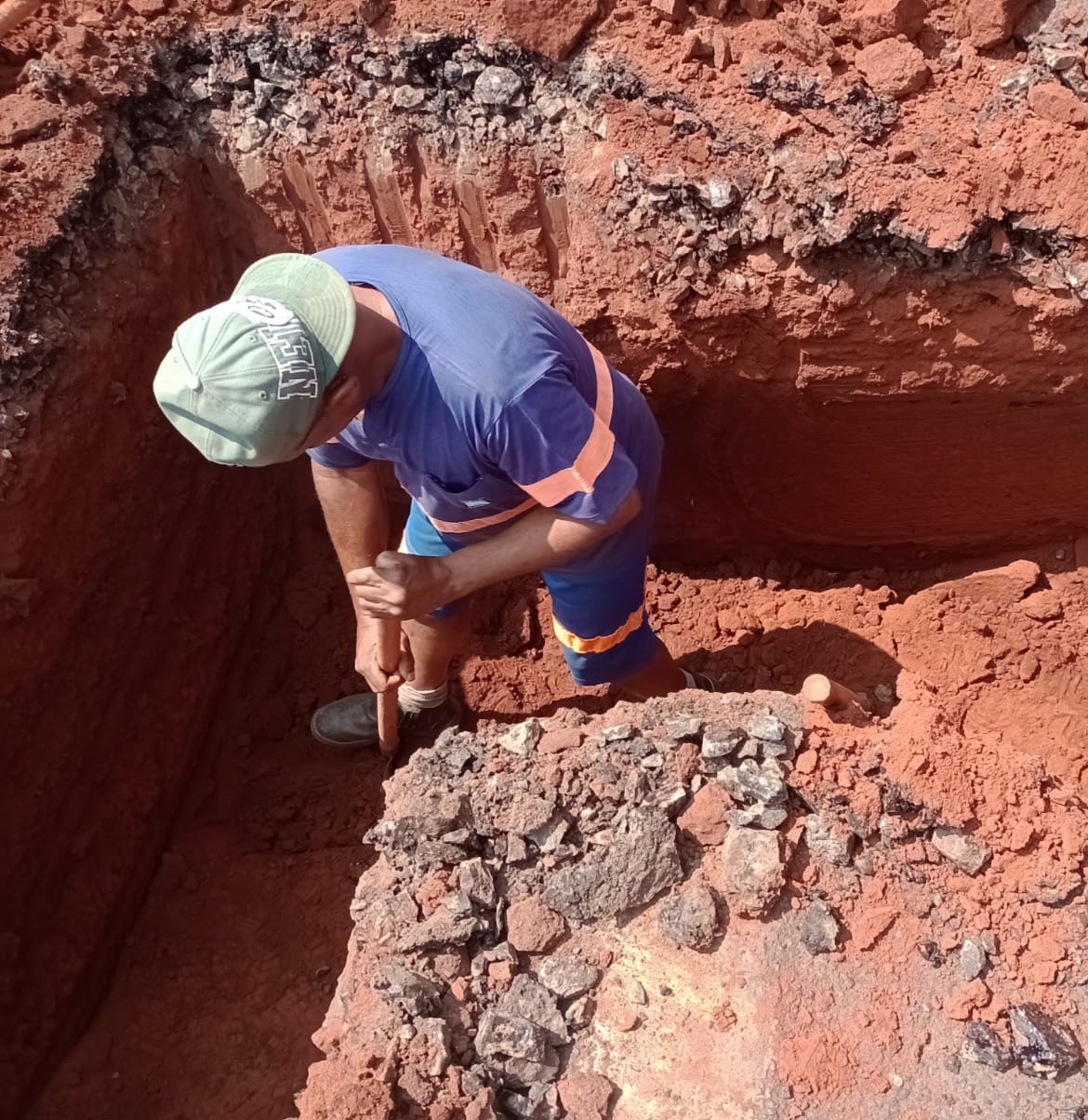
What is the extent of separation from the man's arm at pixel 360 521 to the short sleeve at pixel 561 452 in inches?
24.4

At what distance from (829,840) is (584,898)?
0.56m

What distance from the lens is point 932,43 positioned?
2.61 meters

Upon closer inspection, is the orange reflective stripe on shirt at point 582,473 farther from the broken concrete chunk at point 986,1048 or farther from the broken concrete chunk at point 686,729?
the broken concrete chunk at point 986,1048

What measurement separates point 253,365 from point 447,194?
157 cm

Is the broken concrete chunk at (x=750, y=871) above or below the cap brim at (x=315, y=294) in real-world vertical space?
below

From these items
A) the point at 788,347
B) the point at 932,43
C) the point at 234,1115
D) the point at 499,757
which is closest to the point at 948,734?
the point at 499,757

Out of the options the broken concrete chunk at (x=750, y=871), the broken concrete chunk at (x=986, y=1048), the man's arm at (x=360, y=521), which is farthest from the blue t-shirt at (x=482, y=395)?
the broken concrete chunk at (x=986, y=1048)

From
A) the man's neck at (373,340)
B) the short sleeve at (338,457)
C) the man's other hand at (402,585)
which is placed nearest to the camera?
the man's neck at (373,340)

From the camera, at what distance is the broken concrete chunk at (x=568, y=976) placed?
195 centimetres

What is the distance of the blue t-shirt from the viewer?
6.16ft

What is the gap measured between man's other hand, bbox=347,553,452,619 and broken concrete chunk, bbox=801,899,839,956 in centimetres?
109

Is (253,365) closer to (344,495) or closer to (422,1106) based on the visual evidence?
(344,495)

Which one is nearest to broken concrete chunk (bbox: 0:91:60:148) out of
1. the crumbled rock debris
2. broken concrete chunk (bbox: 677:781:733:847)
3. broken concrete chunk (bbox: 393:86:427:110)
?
broken concrete chunk (bbox: 393:86:427:110)

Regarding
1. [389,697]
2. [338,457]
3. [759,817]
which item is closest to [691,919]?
[759,817]
